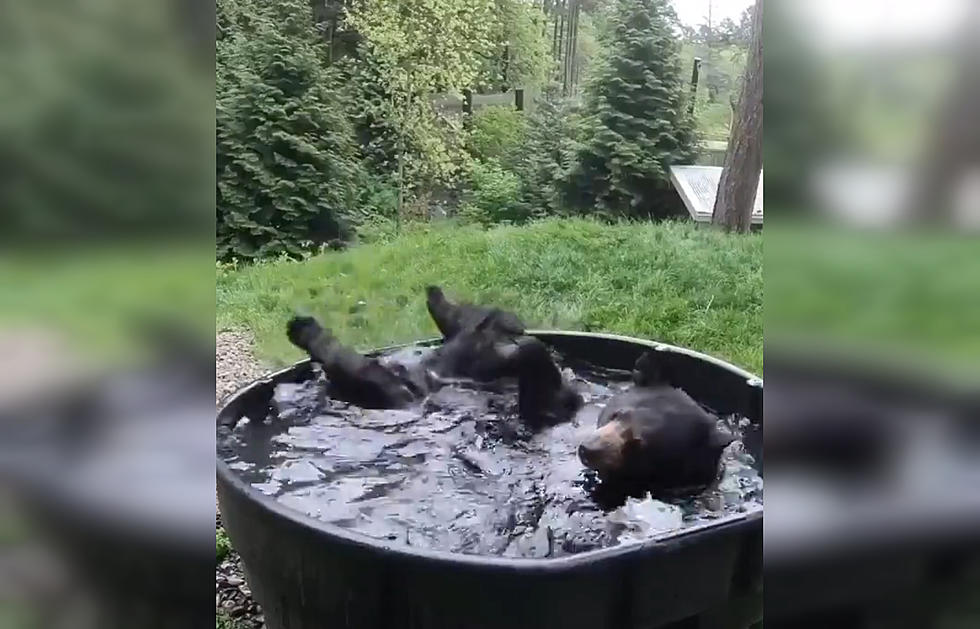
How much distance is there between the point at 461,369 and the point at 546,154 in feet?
9.85

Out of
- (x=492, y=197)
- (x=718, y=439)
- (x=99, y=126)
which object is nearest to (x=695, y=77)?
(x=492, y=197)

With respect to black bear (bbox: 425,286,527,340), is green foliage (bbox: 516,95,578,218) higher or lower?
higher

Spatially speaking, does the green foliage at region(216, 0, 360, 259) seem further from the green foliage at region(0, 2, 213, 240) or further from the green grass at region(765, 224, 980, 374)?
the green grass at region(765, 224, 980, 374)

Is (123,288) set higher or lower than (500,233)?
higher

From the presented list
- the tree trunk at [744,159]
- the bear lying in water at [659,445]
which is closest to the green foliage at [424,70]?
the tree trunk at [744,159]

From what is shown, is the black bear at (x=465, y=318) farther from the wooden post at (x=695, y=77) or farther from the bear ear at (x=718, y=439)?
the wooden post at (x=695, y=77)

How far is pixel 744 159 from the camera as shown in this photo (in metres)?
3.67

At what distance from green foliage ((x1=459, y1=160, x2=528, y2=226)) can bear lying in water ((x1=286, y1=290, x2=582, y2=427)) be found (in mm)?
2709

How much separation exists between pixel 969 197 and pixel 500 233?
4.21 metres

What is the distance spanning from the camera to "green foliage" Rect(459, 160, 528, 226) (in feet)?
15.5

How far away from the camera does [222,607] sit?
193 cm

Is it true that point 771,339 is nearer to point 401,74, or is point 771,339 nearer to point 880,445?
point 880,445

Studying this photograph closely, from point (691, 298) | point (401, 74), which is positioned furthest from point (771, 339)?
point (401, 74)

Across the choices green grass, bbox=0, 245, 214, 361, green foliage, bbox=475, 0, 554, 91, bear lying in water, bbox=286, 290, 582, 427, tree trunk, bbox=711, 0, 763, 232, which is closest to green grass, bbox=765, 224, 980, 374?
green grass, bbox=0, 245, 214, 361
